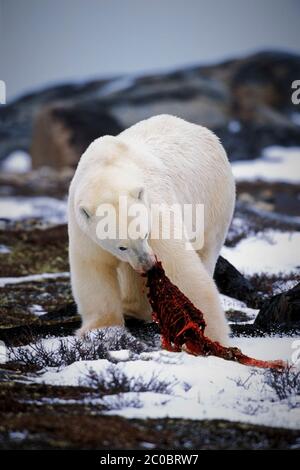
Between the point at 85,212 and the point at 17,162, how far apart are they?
2350 centimetres

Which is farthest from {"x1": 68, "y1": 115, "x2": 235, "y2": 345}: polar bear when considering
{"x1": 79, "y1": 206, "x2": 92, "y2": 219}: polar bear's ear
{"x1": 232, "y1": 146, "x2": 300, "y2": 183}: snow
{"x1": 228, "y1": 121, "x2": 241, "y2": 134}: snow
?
{"x1": 228, "y1": 121, "x2": 241, "y2": 134}: snow

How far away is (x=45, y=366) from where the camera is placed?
181 inches

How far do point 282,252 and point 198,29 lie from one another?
2854 cm

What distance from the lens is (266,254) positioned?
30.1 feet

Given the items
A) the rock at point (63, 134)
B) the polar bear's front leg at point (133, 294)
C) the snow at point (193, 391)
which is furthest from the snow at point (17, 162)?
the snow at point (193, 391)

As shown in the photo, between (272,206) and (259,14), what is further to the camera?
(259,14)

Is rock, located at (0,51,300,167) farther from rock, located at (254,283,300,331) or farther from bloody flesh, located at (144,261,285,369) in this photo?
bloody flesh, located at (144,261,285,369)

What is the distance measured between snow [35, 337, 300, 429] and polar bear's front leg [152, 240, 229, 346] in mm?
384

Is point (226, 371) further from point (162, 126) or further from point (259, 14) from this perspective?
point (259, 14)

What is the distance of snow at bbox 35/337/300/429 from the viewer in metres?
3.74

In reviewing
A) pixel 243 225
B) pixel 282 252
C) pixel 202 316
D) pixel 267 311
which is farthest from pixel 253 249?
pixel 202 316

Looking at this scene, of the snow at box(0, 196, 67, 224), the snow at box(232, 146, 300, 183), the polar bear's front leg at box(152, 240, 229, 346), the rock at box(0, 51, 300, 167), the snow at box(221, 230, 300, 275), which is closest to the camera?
the polar bear's front leg at box(152, 240, 229, 346)
